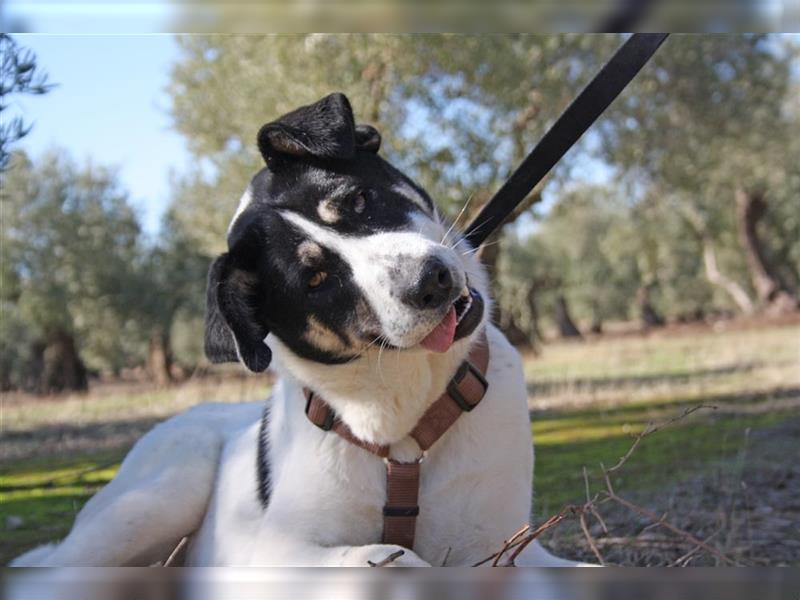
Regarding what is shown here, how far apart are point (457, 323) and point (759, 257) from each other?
27.8 meters

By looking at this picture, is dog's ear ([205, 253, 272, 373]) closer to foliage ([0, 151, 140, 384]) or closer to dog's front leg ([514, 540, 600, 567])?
dog's front leg ([514, 540, 600, 567])

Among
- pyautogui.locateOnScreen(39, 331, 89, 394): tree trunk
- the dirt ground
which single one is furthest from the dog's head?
pyautogui.locateOnScreen(39, 331, 89, 394): tree trunk

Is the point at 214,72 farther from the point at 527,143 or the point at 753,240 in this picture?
the point at 753,240

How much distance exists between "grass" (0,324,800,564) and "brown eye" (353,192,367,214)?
1234mm

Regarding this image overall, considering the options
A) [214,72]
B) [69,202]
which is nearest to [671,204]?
[214,72]

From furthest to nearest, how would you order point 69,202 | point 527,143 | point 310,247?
point 69,202
point 527,143
point 310,247

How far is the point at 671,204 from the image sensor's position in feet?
79.5

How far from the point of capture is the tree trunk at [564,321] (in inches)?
1384

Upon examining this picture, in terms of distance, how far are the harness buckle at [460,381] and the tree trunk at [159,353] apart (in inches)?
983

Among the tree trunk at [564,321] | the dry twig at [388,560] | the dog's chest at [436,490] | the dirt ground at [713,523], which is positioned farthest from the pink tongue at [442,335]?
the tree trunk at [564,321]

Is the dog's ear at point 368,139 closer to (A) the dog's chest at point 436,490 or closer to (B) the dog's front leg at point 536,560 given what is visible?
(A) the dog's chest at point 436,490

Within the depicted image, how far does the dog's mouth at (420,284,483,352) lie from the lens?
281 cm

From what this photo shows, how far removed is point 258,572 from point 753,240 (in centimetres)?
2775

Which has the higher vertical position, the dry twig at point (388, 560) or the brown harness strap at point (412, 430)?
the brown harness strap at point (412, 430)
